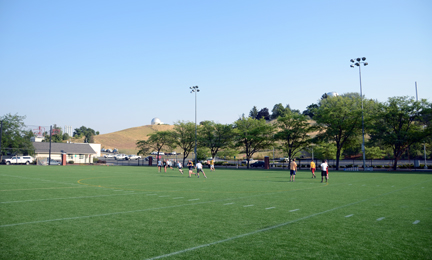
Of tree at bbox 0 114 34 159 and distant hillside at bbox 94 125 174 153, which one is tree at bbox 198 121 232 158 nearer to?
tree at bbox 0 114 34 159

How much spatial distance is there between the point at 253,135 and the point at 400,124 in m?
25.1

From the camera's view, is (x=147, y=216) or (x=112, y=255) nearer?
(x=112, y=255)

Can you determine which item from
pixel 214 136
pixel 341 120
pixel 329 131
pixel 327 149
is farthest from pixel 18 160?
pixel 341 120

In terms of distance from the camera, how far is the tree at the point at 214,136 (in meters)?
64.2

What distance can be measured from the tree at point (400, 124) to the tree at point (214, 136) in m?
27.5

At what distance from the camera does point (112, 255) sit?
5969mm

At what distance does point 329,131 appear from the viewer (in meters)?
51.0

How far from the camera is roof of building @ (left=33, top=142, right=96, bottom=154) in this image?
79.5 meters

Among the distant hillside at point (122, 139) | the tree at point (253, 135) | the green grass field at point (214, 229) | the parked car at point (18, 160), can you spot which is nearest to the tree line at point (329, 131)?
the tree at point (253, 135)

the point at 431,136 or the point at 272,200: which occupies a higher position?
the point at 431,136

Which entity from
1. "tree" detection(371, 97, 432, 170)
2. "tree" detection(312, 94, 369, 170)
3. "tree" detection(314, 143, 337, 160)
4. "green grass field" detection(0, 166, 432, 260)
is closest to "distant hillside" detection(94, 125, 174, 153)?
"tree" detection(314, 143, 337, 160)

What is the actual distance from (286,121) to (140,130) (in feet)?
499

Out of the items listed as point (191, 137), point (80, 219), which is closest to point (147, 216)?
point (80, 219)

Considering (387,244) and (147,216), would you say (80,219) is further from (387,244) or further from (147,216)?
(387,244)
